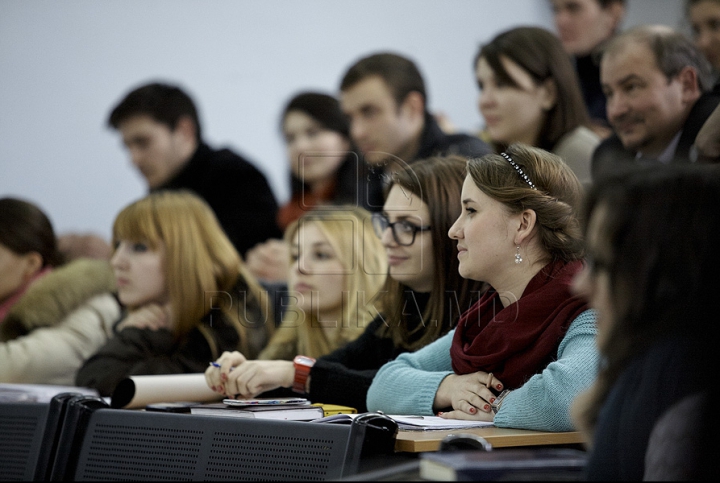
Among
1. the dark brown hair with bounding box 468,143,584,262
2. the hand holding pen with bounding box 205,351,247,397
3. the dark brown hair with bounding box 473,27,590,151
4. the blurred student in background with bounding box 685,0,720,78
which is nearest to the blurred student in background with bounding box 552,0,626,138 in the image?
the blurred student in background with bounding box 685,0,720,78

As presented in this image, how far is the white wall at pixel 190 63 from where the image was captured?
225 inches

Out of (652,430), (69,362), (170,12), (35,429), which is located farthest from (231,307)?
(170,12)

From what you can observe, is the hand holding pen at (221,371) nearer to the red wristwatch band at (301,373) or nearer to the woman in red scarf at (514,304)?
the red wristwatch band at (301,373)

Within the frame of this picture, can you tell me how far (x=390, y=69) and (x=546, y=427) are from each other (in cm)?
250

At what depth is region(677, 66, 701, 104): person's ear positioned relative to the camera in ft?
10.1

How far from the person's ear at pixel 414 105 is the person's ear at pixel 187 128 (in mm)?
1480

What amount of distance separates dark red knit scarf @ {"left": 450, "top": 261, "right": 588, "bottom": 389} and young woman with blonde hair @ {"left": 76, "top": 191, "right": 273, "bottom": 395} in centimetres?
147

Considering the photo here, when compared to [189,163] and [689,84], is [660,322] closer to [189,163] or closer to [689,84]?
[689,84]

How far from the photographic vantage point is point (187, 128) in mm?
5051

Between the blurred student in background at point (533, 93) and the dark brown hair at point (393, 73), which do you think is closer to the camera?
the blurred student in background at point (533, 93)

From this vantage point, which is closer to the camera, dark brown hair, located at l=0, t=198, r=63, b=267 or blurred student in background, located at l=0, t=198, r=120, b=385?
blurred student in background, located at l=0, t=198, r=120, b=385

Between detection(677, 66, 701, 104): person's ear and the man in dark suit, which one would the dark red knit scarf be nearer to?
the man in dark suit

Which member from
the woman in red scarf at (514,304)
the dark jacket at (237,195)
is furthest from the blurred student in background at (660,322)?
the dark jacket at (237,195)

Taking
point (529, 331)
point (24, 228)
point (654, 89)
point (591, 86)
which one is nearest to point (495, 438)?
point (529, 331)
